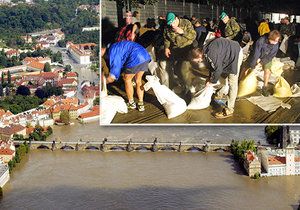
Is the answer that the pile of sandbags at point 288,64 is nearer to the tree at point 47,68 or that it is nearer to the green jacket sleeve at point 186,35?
the green jacket sleeve at point 186,35

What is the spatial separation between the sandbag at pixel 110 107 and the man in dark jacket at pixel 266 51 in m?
Answer: 0.77

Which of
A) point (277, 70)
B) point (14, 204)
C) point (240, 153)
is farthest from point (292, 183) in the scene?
point (277, 70)

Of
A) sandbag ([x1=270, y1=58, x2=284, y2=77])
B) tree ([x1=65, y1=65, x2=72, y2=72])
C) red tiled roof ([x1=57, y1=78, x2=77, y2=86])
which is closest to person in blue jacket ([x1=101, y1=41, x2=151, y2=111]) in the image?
sandbag ([x1=270, y1=58, x2=284, y2=77])

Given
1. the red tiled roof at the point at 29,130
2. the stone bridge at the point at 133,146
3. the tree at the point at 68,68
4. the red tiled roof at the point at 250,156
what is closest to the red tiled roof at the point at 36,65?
the tree at the point at 68,68

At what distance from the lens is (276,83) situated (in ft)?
13.9

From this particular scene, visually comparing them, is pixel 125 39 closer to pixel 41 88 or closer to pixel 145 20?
pixel 145 20

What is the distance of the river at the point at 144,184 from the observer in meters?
6.33

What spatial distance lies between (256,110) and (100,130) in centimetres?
570

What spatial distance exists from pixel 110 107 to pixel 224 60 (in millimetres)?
683

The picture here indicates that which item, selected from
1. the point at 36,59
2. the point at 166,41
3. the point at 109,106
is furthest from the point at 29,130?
the point at 166,41

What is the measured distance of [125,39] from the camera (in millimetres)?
4043

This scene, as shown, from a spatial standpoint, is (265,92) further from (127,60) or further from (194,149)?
(194,149)

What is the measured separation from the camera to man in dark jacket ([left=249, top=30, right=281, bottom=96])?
418 cm

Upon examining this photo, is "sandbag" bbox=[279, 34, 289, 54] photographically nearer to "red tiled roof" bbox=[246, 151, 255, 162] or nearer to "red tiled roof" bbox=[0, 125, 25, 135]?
"red tiled roof" bbox=[246, 151, 255, 162]
